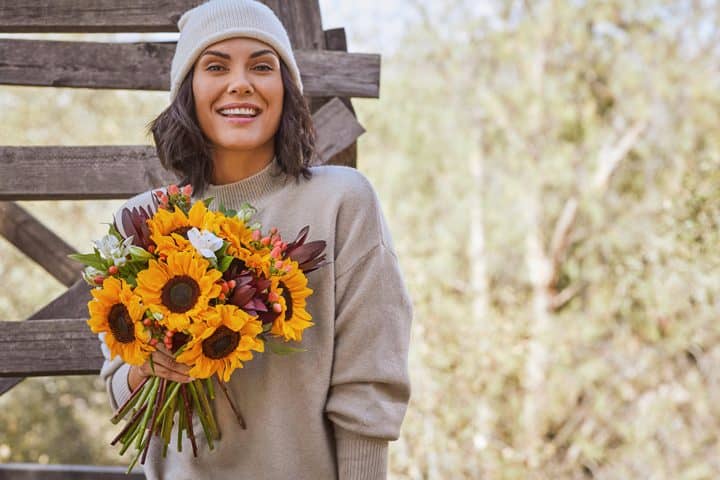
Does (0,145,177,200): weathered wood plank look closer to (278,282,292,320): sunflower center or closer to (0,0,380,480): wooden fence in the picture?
(0,0,380,480): wooden fence

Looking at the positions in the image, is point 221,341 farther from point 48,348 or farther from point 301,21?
point 301,21

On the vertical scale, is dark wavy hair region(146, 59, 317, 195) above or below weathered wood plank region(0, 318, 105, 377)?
above

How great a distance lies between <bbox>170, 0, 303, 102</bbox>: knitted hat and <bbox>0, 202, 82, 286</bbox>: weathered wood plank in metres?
1.21

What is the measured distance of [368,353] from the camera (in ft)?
6.35

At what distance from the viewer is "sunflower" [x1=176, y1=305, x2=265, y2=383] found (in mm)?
1723

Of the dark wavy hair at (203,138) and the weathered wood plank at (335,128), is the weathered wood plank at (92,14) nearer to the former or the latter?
the weathered wood plank at (335,128)

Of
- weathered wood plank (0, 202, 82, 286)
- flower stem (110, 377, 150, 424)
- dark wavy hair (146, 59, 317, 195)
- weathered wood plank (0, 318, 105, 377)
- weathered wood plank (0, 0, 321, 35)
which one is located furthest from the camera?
weathered wood plank (0, 202, 82, 286)

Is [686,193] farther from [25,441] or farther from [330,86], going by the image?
[25,441]

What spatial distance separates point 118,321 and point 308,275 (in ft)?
1.31

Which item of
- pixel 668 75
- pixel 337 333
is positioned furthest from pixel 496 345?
pixel 337 333

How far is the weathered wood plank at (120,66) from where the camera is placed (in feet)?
9.05

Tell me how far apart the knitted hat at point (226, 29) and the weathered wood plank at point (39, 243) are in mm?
1210

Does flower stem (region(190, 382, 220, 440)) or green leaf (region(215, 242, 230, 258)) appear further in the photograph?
flower stem (region(190, 382, 220, 440))

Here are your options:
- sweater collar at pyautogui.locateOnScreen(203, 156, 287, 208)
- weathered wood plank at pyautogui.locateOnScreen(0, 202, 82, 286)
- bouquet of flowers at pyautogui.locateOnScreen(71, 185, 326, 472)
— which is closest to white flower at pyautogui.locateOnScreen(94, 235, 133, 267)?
bouquet of flowers at pyautogui.locateOnScreen(71, 185, 326, 472)
